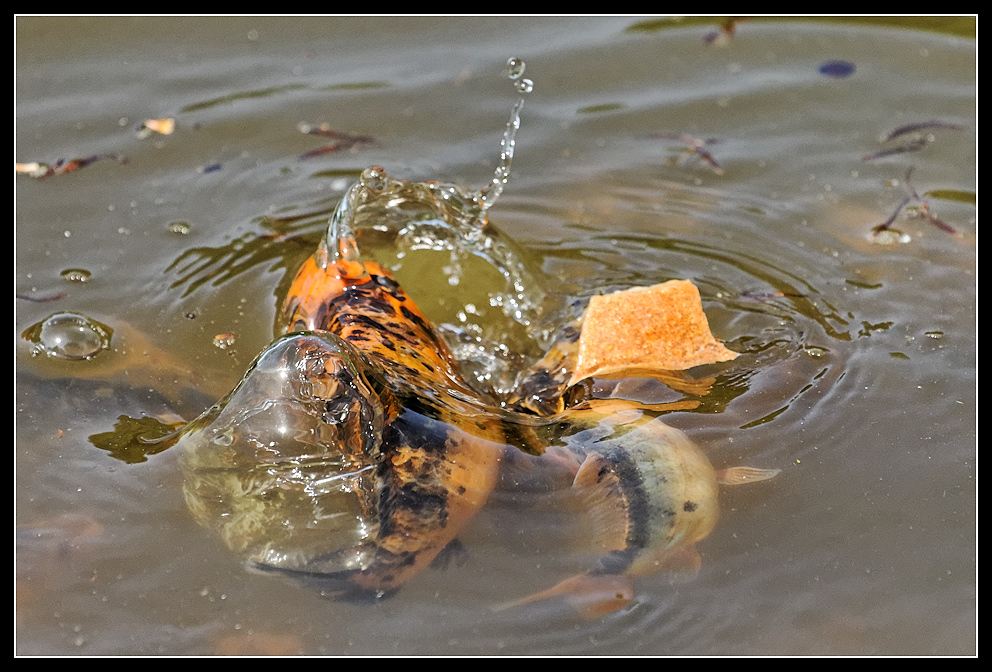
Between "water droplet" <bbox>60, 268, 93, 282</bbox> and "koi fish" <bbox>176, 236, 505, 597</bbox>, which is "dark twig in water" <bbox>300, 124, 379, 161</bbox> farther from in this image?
"koi fish" <bbox>176, 236, 505, 597</bbox>

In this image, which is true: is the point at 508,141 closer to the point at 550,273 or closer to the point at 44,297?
the point at 550,273

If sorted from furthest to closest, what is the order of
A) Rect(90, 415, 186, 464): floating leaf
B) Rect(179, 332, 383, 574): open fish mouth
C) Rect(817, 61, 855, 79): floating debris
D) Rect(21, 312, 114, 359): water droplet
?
Rect(817, 61, 855, 79): floating debris, Rect(21, 312, 114, 359): water droplet, Rect(90, 415, 186, 464): floating leaf, Rect(179, 332, 383, 574): open fish mouth

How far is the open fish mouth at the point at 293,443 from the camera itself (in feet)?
7.97

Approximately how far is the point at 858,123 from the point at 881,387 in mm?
1602

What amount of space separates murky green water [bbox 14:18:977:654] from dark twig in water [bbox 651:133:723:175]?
2 centimetres

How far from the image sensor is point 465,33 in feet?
14.5

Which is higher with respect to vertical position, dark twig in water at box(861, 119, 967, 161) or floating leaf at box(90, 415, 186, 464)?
dark twig in water at box(861, 119, 967, 161)

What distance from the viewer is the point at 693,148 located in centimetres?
390

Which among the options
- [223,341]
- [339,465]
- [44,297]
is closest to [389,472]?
[339,465]

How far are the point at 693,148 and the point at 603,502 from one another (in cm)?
195

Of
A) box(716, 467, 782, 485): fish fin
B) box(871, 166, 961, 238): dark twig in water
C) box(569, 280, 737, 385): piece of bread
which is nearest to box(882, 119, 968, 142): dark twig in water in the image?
box(871, 166, 961, 238): dark twig in water

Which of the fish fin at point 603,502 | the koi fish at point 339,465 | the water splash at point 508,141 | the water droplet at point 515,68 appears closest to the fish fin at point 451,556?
the koi fish at point 339,465

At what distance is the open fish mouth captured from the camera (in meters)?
2.43

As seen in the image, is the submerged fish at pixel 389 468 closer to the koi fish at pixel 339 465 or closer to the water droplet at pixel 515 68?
the koi fish at pixel 339 465
